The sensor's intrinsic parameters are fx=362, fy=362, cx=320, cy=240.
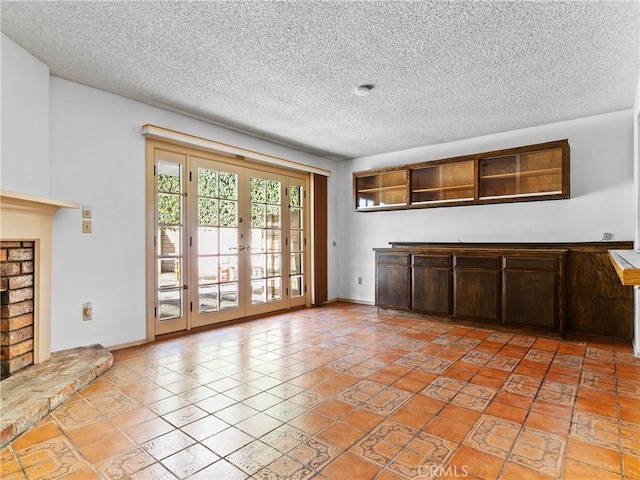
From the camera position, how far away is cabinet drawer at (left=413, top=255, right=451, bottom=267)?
4.64m

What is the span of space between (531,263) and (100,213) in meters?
4.53

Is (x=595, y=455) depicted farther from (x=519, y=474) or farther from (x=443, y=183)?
(x=443, y=183)

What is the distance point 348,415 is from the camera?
87.1 inches

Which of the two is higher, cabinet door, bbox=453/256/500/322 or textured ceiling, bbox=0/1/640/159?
textured ceiling, bbox=0/1/640/159

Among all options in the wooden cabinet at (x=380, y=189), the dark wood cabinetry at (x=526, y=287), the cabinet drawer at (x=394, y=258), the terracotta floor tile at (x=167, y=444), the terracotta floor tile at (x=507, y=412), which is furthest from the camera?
the wooden cabinet at (x=380, y=189)

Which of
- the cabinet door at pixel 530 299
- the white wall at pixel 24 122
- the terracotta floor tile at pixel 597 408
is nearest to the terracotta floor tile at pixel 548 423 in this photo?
the terracotta floor tile at pixel 597 408

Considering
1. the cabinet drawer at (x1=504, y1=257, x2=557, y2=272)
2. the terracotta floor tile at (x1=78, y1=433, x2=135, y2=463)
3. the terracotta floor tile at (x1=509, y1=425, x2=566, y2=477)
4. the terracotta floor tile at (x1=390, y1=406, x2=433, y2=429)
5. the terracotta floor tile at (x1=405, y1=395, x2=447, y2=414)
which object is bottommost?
the terracotta floor tile at (x1=509, y1=425, x2=566, y2=477)

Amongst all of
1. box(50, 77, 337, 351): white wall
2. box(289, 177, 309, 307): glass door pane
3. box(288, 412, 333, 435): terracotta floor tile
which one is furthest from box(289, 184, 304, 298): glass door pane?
box(288, 412, 333, 435): terracotta floor tile

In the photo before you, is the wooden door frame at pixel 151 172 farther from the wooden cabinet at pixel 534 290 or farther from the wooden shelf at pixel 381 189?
the wooden cabinet at pixel 534 290

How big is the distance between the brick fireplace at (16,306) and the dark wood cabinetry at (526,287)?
4112mm

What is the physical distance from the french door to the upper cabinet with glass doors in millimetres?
1222

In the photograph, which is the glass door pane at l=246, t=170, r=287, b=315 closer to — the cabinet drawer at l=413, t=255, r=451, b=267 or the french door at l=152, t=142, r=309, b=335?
the french door at l=152, t=142, r=309, b=335

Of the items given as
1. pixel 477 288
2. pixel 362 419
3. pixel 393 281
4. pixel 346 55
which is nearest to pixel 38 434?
pixel 362 419

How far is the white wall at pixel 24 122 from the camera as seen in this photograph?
8.58 feet
